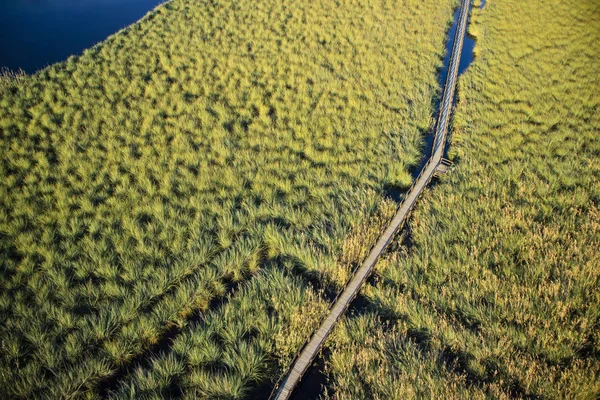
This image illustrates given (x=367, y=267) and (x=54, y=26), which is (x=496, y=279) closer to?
(x=367, y=267)

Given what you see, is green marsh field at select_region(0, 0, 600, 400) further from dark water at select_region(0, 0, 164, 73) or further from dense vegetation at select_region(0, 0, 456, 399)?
dark water at select_region(0, 0, 164, 73)

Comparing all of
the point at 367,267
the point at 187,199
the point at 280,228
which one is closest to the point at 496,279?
the point at 367,267

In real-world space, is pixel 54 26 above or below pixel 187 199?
above

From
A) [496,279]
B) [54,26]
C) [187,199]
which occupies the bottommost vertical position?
[187,199]

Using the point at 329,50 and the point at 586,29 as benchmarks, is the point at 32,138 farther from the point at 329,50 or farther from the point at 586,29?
the point at 586,29

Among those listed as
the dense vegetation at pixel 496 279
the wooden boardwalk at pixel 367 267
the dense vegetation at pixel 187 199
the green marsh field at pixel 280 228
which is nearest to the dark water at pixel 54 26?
the dense vegetation at pixel 187 199

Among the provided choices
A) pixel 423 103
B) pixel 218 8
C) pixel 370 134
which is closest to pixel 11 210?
pixel 370 134
